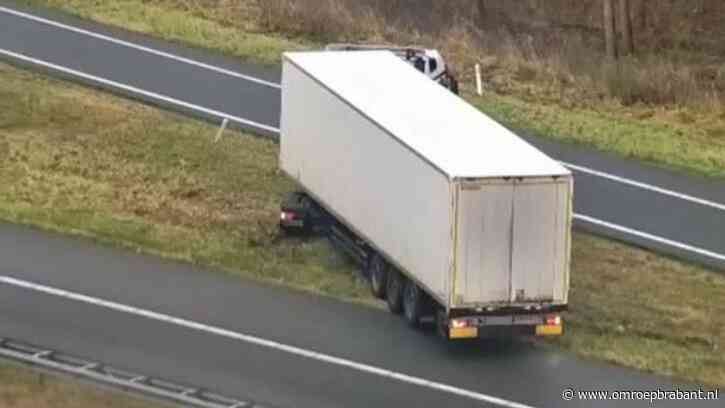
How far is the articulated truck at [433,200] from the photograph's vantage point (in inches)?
877

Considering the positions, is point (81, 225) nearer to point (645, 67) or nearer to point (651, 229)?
point (651, 229)

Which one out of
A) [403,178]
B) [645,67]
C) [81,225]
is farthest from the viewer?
[645,67]

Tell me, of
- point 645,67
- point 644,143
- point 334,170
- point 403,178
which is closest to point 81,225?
point 334,170

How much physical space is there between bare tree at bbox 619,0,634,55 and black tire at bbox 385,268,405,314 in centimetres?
2688

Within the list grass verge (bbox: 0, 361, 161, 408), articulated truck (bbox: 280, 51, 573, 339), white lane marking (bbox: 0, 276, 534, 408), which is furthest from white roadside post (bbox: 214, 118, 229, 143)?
grass verge (bbox: 0, 361, 161, 408)

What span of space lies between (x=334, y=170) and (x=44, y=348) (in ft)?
18.2

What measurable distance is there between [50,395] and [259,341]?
360cm

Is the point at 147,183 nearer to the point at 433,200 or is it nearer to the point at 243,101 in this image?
the point at 243,101

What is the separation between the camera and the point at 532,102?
37.3 metres

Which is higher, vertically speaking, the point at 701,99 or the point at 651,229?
the point at 701,99

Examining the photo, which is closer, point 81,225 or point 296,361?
point 296,361

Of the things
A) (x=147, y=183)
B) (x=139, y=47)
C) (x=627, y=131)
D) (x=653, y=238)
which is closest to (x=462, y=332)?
(x=653, y=238)

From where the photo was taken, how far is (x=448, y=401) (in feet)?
70.8

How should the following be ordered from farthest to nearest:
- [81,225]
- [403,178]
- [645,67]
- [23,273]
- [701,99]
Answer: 1. [645,67]
2. [701,99]
3. [81,225]
4. [23,273]
5. [403,178]
